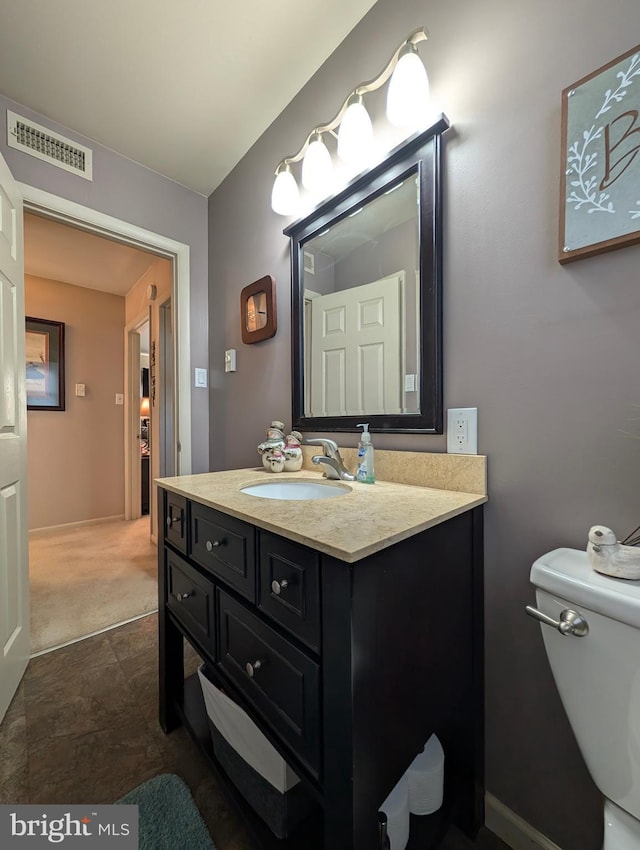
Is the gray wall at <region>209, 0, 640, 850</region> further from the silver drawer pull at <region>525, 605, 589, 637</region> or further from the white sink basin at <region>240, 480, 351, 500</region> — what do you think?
the white sink basin at <region>240, 480, 351, 500</region>

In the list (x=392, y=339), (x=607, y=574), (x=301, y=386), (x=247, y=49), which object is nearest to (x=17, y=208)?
(x=247, y=49)

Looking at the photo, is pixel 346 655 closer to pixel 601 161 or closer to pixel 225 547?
pixel 225 547

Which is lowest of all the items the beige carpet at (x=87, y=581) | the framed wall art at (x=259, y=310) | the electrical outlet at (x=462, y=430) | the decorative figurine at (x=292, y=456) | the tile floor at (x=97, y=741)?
the beige carpet at (x=87, y=581)

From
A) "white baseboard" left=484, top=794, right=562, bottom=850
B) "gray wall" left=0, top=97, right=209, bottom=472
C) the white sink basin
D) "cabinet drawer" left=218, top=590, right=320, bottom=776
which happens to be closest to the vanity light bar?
"gray wall" left=0, top=97, right=209, bottom=472

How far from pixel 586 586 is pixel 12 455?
6.03 ft

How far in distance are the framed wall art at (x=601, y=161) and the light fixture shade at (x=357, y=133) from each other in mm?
577

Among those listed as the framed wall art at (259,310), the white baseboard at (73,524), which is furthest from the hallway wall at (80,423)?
the framed wall art at (259,310)

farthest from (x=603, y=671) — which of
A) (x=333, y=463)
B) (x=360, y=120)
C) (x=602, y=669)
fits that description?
(x=360, y=120)

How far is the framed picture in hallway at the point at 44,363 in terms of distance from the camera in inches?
130

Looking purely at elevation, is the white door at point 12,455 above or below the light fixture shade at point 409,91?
below

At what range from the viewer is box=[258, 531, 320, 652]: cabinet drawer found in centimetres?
59

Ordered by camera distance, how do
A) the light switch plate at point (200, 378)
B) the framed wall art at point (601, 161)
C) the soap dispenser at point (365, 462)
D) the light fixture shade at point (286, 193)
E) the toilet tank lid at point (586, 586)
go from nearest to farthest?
the toilet tank lid at point (586, 586)
the framed wall art at point (601, 161)
the soap dispenser at point (365, 462)
the light fixture shade at point (286, 193)
the light switch plate at point (200, 378)

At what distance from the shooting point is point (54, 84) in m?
1.42

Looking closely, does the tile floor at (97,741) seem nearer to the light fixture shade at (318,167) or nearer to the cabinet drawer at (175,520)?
the cabinet drawer at (175,520)
